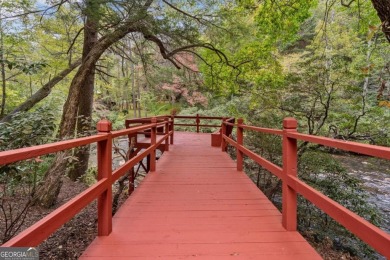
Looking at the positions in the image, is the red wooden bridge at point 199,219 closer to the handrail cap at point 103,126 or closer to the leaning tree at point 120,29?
the handrail cap at point 103,126

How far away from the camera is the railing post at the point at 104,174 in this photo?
2352 mm

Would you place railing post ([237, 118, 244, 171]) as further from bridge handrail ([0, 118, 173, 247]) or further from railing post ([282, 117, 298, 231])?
bridge handrail ([0, 118, 173, 247])

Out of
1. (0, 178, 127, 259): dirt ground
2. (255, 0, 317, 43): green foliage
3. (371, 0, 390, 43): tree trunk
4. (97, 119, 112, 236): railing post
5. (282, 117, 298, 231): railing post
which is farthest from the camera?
(255, 0, 317, 43): green foliage

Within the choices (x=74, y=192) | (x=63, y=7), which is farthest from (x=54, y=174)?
(x=63, y=7)

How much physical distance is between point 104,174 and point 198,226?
3.35 feet

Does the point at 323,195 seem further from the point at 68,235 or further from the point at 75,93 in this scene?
the point at 75,93

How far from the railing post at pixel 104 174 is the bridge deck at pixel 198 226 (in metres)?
0.10

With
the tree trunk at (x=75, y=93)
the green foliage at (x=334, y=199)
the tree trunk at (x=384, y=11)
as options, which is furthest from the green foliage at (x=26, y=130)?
the green foliage at (x=334, y=199)

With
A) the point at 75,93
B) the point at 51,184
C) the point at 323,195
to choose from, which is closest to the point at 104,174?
the point at 323,195

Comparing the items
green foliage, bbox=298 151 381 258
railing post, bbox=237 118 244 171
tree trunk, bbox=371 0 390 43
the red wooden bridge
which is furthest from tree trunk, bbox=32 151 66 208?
tree trunk, bbox=371 0 390 43

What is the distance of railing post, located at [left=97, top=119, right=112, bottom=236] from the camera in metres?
2.35

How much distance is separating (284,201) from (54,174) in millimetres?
4420

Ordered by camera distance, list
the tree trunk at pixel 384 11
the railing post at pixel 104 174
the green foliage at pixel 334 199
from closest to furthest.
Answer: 1. the railing post at pixel 104 174
2. the tree trunk at pixel 384 11
3. the green foliage at pixel 334 199

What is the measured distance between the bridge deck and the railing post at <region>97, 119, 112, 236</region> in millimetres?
100
